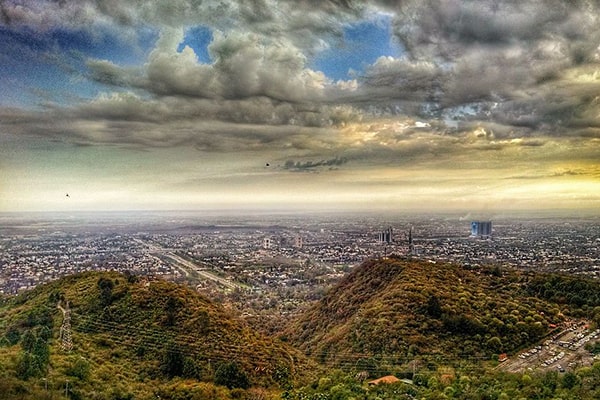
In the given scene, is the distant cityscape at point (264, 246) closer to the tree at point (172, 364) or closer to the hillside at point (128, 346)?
the hillside at point (128, 346)

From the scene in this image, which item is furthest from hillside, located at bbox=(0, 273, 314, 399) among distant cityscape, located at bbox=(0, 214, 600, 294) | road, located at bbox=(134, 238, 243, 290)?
road, located at bbox=(134, 238, 243, 290)

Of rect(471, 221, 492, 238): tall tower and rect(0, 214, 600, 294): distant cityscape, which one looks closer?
rect(0, 214, 600, 294): distant cityscape

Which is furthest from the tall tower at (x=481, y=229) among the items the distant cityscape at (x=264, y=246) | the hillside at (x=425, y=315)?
the hillside at (x=425, y=315)

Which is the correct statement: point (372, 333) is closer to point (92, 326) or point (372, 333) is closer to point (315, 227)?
point (92, 326)

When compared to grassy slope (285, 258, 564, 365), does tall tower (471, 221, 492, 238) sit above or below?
above

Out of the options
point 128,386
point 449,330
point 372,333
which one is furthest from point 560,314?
point 128,386

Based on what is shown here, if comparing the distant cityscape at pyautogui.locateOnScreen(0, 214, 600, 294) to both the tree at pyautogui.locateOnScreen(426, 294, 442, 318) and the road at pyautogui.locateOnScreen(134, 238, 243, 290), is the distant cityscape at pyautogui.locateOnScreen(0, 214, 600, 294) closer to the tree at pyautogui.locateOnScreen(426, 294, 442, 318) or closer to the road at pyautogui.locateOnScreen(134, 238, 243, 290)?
the road at pyautogui.locateOnScreen(134, 238, 243, 290)

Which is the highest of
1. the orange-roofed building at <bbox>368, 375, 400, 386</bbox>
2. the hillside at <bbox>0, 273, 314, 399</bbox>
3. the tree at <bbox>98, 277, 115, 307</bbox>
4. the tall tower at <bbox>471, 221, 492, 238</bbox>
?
the tall tower at <bbox>471, 221, 492, 238</bbox>
